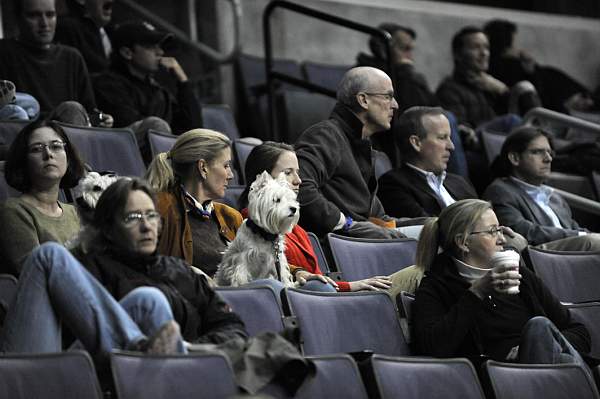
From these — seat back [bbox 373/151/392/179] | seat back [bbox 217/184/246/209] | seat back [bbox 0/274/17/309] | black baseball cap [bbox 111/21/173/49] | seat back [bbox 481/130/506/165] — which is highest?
black baseball cap [bbox 111/21/173/49]

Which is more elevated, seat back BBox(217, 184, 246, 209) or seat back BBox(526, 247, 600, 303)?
seat back BBox(217, 184, 246, 209)

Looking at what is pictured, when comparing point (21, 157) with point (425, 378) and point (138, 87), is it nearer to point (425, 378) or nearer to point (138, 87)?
point (425, 378)

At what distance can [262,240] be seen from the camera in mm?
5320

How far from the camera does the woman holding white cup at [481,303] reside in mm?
5176

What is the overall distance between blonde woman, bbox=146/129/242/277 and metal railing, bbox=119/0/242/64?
377cm

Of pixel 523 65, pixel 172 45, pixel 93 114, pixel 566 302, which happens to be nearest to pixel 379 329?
pixel 566 302

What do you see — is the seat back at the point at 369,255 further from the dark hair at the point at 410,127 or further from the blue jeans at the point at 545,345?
the dark hair at the point at 410,127

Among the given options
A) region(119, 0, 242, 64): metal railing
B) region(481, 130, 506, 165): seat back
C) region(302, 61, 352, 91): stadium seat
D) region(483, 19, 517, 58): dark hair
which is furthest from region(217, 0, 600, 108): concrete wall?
region(481, 130, 506, 165): seat back

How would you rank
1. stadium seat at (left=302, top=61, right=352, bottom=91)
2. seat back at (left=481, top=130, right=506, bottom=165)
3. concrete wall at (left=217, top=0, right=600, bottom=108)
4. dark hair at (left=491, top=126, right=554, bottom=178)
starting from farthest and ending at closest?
1. concrete wall at (left=217, top=0, right=600, bottom=108)
2. stadium seat at (left=302, top=61, right=352, bottom=91)
3. seat back at (left=481, top=130, right=506, bottom=165)
4. dark hair at (left=491, top=126, right=554, bottom=178)

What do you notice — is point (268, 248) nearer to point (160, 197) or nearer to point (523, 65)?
point (160, 197)

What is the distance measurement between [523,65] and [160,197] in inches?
210

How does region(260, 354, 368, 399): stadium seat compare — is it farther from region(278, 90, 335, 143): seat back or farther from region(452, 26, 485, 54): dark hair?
region(452, 26, 485, 54): dark hair

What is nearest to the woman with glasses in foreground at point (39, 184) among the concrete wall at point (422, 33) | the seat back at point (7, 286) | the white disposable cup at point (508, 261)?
the seat back at point (7, 286)

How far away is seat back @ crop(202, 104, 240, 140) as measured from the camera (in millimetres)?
8273
